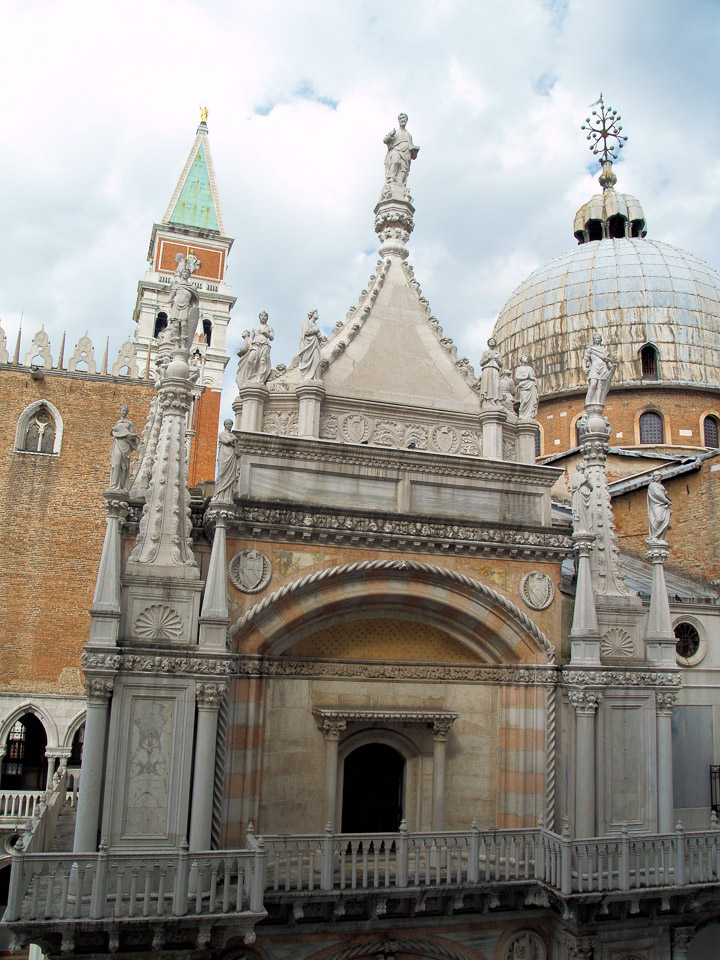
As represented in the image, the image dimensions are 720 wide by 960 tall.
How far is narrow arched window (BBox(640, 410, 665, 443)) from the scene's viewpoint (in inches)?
1303

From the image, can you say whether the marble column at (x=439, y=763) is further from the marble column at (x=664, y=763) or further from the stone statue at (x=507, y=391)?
the stone statue at (x=507, y=391)

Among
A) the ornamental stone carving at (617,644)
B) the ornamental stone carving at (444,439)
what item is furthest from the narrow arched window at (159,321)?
the ornamental stone carving at (617,644)

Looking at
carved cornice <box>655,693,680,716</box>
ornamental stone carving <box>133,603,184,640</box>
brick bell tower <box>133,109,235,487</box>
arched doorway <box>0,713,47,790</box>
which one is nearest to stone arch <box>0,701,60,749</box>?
arched doorway <box>0,713,47,790</box>

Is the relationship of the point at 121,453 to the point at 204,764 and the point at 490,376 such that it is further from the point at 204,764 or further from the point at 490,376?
the point at 490,376

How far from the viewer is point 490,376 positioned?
15.9 m

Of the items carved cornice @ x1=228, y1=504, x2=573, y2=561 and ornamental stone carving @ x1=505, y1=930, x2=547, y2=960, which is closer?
carved cornice @ x1=228, y1=504, x2=573, y2=561

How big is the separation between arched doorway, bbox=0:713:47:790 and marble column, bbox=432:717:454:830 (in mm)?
19640

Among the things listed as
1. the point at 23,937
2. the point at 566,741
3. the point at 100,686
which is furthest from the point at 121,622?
the point at 566,741

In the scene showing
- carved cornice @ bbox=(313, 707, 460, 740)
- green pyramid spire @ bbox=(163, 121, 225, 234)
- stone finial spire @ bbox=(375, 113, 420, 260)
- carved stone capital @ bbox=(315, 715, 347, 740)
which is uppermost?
green pyramid spire @ bbox=(163, 121, 225, 234)

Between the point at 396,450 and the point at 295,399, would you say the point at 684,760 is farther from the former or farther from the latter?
the point at 295,399

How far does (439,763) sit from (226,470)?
6436 millimetres

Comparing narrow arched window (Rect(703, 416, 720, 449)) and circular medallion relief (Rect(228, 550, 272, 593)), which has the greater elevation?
narrow arched window (Rect(703, 416, 720, 449))

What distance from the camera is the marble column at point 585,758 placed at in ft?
43.9

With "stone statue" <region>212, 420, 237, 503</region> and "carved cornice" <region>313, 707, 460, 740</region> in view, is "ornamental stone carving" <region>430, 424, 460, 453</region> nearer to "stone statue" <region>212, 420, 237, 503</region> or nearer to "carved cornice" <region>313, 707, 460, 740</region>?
"stone statue" <region>212, 420, 237, 503</region>
